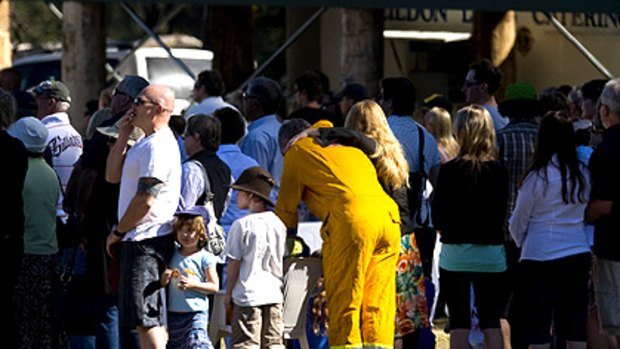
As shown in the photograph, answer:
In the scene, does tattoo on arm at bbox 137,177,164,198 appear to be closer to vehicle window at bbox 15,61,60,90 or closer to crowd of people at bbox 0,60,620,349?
crowd of people at bbox 0,60,620,349

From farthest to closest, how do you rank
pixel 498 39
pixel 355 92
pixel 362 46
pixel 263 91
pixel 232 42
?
1. pixel 232 42
2. pixel 498 39
3. pixel 362 46
4. pixel 355 92
5. pixel 263 91

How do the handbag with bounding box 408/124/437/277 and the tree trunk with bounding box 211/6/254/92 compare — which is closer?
the handbag with bounding box 408/124/437/277

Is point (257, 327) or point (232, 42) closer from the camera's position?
point (257, 327)

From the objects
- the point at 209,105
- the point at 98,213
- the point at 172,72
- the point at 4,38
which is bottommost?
the point at 98,213

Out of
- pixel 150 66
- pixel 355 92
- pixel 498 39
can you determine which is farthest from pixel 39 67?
pixel 355 92

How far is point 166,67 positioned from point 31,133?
1485cm

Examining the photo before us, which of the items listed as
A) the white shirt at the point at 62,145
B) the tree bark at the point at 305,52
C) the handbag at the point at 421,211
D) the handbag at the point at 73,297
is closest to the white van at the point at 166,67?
the tree bark at the point at 305,52

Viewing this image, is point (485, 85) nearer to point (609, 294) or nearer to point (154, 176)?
point (609, 294)

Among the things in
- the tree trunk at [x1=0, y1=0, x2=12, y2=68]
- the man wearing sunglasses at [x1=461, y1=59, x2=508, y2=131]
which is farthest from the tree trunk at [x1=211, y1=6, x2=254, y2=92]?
the man wearing sunglasses at [x1=461, y1=59, x2=508, y2=131]

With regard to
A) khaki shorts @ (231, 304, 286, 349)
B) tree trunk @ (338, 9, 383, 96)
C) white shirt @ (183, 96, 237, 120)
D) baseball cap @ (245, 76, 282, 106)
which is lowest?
khaki shorts @ (231, 304, 286, 349)

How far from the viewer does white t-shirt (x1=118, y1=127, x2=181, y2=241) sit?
8.68 meters

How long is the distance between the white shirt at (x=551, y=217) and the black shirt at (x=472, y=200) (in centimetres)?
20

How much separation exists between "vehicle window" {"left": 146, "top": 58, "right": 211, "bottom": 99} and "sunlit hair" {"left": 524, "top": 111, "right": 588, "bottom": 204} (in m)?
14.4

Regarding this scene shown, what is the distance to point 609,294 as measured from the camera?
898 centimetres
